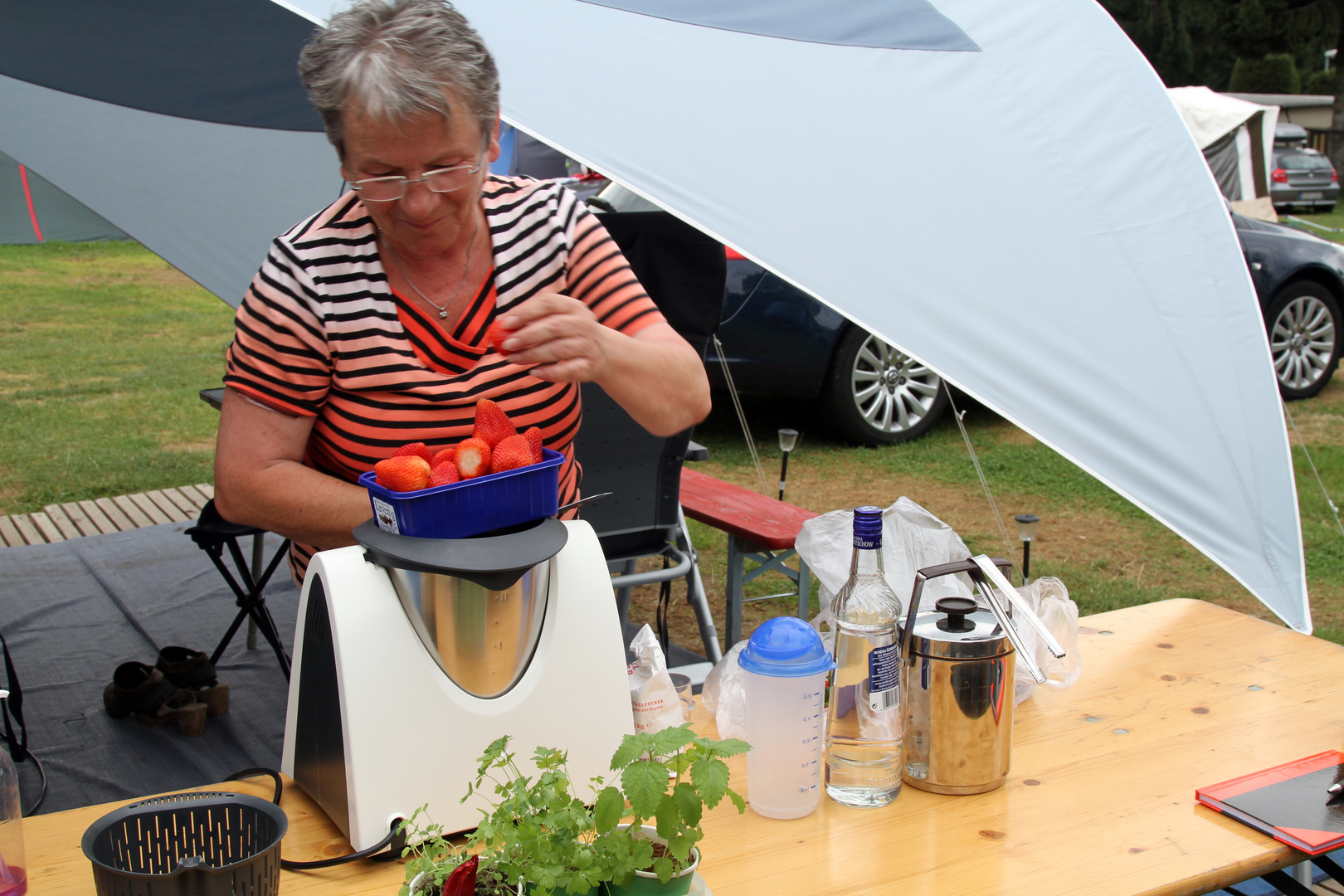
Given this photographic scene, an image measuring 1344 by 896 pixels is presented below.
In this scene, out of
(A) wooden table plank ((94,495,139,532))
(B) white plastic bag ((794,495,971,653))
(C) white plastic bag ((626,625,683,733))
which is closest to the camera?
(C) white plastic bag ((626,625,683,733))

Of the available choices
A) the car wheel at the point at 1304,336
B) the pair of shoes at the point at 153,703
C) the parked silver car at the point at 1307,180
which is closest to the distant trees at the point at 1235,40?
the parked silver car at the point at 1307,180

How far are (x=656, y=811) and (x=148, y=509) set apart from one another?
451 centimetres

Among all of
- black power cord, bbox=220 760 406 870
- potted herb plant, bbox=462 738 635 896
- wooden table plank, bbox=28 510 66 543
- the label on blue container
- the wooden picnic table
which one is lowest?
wooden table plank, bbox=28 510 66 543

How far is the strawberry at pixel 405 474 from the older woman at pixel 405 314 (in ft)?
0.91

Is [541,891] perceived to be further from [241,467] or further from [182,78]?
[182,78]

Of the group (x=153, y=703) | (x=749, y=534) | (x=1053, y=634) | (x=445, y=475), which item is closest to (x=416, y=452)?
(x=445, y=475)

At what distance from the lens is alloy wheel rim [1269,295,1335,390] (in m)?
6.90

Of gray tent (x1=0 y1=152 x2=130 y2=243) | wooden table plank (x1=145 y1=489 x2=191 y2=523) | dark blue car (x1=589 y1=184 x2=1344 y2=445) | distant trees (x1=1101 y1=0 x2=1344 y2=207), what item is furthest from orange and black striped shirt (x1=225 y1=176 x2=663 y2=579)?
distant trees (x1=1101 y1=0 x2=1344 y2=207)

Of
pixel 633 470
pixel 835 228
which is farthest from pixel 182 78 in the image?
pixel 835 228

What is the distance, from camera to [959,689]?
4.18 ft

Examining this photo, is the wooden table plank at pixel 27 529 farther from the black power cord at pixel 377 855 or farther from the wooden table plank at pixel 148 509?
the black power cord at pixel 377 855

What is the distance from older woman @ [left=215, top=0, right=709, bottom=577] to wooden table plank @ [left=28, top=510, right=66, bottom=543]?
3.52m

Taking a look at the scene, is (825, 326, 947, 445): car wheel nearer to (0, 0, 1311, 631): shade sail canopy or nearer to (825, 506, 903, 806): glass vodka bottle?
(0, 0, 1311, 631): shade sail canopy

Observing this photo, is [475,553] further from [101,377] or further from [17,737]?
[101,377]
